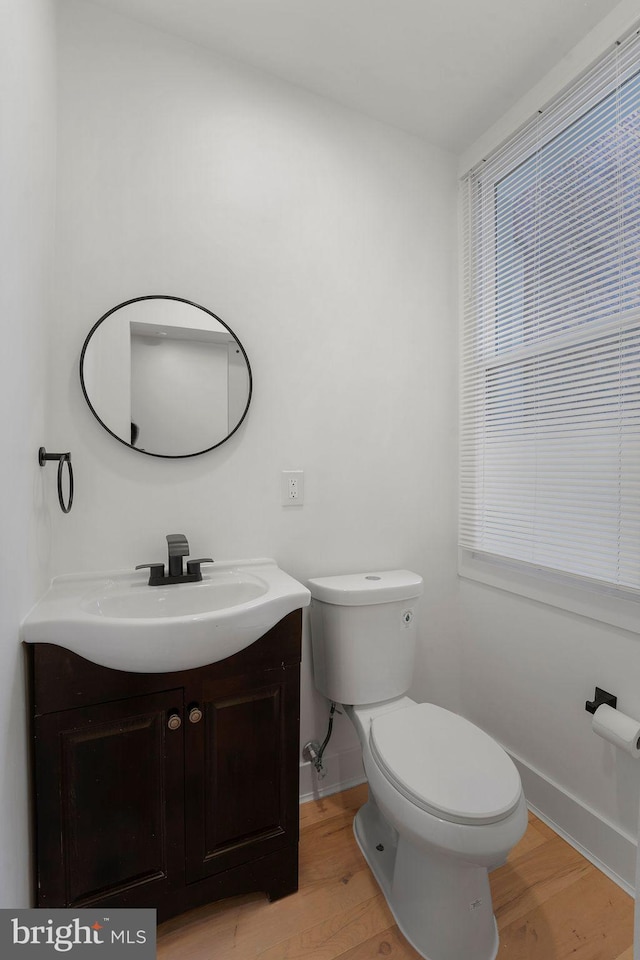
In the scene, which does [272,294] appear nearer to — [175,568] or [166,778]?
[175,568]

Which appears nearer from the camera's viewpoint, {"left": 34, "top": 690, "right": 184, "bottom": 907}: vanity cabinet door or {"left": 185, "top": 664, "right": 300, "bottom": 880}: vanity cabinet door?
{"left": 34, "top": 690, "right": 184, "bottom": 907}: vanity cabinet door

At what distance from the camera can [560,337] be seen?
1491 mm

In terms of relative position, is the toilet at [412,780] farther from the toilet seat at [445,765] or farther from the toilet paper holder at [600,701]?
the toilet paper holder at [600,701]

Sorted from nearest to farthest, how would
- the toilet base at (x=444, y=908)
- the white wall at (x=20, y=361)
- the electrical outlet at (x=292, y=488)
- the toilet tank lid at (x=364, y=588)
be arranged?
the white wall at (x=20, y=361)
the toilet base at (x=444, y=908)
the toilet tank lid at (x=364, y=588)
the electrical outlet at (x=292, y=488)

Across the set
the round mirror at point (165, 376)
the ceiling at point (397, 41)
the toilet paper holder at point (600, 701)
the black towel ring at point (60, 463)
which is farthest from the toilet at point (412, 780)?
the ceiling at point (397, 41)

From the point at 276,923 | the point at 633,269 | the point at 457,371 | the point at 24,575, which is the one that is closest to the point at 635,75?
the point at 633,269

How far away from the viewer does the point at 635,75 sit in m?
1.27

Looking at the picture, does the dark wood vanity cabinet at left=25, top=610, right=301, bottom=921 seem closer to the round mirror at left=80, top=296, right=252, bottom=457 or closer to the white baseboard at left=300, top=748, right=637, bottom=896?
the white baseboard at left=300, top=748, right=637, bottom=896

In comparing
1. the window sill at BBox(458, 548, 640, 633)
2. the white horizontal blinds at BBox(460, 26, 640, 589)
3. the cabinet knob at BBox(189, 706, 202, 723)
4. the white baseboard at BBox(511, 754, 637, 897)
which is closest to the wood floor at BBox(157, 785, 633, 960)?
Answer: the white baseboard at BBox(511, 754, 637, 897)

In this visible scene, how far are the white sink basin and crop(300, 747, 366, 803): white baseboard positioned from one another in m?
Answer: 0.82

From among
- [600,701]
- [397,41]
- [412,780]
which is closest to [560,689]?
[600,701]

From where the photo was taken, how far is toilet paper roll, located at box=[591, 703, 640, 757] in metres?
1.20

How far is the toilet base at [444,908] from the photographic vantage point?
3.57 feet

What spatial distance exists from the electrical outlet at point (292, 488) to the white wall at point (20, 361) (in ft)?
2.40
